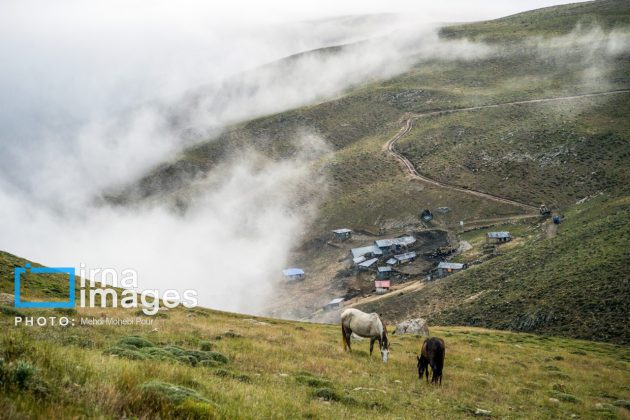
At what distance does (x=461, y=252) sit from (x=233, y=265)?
64.9 m

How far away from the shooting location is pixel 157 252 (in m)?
164

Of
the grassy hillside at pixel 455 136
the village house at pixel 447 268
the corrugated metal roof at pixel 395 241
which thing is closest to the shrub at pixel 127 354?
the village house at pixel 447 268

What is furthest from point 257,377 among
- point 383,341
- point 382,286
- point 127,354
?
point 382,286

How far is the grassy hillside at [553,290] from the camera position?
54.2 meters

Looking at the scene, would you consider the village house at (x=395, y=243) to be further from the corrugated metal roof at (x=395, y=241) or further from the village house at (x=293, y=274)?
the village house at (x=293, y=274)

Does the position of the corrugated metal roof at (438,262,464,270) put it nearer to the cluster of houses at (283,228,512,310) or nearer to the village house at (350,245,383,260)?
the cluster of houses at (283,228,512,310)

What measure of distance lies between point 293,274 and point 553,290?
71720 millimetres

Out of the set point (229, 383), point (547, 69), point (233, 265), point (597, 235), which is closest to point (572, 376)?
point (229, 383)

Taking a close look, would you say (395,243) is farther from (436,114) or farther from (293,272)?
(436,114)

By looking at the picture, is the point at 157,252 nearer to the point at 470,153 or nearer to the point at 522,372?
the point at 470,153

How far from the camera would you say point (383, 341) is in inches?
989

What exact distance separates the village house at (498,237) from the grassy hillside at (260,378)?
70025 millimetres

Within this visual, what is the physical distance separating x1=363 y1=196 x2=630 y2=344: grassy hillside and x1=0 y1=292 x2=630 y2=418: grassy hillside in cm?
1701

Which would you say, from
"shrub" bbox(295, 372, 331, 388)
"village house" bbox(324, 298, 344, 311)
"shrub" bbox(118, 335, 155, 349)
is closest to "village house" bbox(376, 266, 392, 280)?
"village house" bbox(324, 298, 344, 311)
